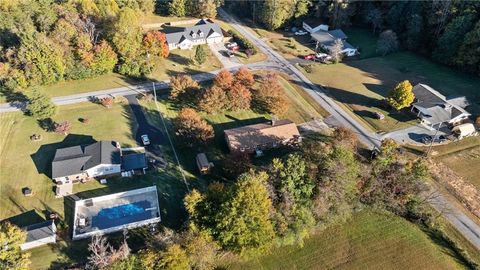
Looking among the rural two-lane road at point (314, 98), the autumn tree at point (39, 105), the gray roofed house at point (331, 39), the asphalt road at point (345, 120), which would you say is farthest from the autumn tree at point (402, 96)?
the autumn tree at point (39, 105)

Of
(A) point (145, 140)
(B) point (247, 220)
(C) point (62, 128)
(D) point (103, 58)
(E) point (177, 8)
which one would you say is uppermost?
(E) point (177, 8)

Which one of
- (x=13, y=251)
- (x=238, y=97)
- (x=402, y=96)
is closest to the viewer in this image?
(x=13, y=251)

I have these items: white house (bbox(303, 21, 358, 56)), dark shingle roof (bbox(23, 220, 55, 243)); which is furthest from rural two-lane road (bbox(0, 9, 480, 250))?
dark shingle roof (bbox(23, 220, 55, 243))

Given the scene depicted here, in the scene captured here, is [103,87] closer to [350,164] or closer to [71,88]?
[71,88]

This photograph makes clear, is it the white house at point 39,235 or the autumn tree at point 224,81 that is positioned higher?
the autumn tree at point 224,81

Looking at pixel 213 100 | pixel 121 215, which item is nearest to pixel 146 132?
pixel 213 100

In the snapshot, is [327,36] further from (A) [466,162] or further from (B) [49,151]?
(B) [49,151]

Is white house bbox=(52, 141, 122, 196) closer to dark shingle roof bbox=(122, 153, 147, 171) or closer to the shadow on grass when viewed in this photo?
dark shingle roof bbox=(122, 153, 147, 171)

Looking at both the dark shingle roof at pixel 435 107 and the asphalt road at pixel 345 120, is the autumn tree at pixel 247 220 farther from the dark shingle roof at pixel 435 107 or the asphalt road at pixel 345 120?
the dark shingle roof at pixel 435 107
